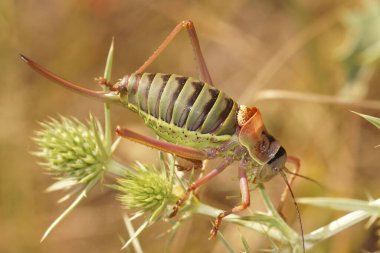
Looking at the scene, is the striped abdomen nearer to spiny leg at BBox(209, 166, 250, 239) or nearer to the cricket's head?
the cricket's head

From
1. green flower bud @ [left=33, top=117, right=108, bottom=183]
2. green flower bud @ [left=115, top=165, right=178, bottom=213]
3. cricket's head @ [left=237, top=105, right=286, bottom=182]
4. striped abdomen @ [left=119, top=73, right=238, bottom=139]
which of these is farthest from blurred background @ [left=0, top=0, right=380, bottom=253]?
green flower bud @ [left=33, top=117, right=108, bottom=183]

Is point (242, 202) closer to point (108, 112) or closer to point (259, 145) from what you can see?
point (259, 145)

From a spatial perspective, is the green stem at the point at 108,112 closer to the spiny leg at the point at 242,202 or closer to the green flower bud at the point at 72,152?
the green flower bud at the point at 72,152

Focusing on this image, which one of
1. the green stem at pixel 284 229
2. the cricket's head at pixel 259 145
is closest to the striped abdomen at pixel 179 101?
the cricket's head at pixel 259 145

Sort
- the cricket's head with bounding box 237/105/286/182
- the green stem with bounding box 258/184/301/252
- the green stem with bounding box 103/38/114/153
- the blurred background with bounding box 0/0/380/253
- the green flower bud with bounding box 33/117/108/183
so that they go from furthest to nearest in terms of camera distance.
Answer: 1. the blurred background with bounding box 0/0/380/253
2. the cricket's head with bounding box 237/105/286/182
3. the green flower bud with bounding box 33/117/108/183
4. the green stem with bounding box 103/38/114/153
5. the green stem with bounding box 258/184/301/252

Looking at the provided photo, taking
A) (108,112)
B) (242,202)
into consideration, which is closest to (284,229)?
(242,202)

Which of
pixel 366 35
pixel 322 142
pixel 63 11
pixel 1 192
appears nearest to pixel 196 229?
pixel 322 142

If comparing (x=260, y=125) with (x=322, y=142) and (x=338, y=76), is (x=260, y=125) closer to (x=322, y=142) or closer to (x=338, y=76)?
(x=322, y=142)
